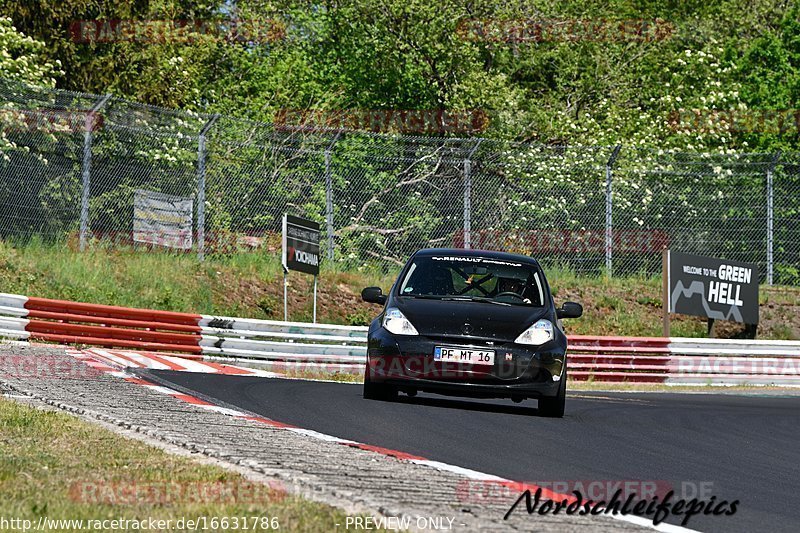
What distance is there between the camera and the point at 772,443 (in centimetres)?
1202

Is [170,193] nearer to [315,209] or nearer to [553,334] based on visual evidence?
[315,209]

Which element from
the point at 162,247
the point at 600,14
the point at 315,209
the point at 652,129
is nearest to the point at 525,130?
the point at 652,129

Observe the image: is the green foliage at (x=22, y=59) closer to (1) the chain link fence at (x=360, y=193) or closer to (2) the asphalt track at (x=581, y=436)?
(1) the chain link fence at (x=360, y=193)

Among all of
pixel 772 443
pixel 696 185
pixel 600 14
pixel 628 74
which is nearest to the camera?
pixel 772 443

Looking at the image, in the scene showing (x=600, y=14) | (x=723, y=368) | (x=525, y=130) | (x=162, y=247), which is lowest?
(x=723, y=368)

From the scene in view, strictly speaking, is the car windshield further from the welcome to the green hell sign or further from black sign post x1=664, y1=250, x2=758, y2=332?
the welcome to the green hell sign

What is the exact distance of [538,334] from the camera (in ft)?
40.7

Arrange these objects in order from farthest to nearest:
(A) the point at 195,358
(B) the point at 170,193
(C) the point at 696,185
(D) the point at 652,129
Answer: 1. (D) the point at 652,129
2. (C) the point at 696,185
3. (B) the point at 170,193
4. (A) the point at 195,358

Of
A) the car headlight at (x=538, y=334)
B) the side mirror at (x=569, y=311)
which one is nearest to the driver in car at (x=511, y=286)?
the side mirror at (x=569, y=311)

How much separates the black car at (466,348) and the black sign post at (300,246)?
28.5ft

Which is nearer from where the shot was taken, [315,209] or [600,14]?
[315,209]

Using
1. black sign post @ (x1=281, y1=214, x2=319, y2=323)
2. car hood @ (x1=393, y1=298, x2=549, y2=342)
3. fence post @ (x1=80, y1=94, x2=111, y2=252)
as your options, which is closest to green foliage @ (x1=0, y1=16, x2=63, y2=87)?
fence post @ (x1=80, y1=94, x2=111, y2=252)

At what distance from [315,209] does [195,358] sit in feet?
18.9

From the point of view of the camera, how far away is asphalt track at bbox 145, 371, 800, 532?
8.50 meters
